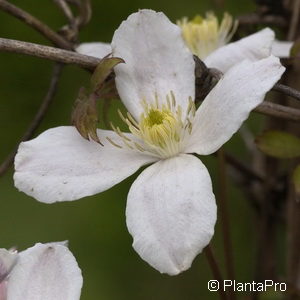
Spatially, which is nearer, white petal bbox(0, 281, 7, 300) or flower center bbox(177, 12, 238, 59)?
white petal bbox(0, 281, 7, 300)

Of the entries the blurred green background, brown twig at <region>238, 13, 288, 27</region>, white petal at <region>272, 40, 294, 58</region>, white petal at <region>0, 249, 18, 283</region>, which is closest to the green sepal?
white petal at <region>0, 249, 18, 283</region>

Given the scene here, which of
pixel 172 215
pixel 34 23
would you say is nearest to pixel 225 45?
pixel 34 23

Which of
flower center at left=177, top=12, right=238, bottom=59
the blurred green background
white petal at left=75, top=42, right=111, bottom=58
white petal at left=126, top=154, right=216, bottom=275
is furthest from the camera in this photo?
the blurred green background

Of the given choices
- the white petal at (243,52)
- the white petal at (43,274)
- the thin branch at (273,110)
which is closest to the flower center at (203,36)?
the white petal at (243,52)

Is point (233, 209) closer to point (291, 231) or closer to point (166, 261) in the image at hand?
point (291, 231)

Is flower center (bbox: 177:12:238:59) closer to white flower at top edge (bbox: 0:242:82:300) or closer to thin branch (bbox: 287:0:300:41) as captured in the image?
thin branch (bbox: 287:0:300:41)

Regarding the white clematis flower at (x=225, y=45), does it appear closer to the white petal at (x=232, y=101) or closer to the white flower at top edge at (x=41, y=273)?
the white petal at (x=232, y=101)

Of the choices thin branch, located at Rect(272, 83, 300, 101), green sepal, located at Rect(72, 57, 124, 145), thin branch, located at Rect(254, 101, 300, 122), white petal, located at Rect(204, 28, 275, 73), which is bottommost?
thin branch, located at Rect(254, 101, 300, 122)

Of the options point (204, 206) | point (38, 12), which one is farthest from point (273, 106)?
point (38, 12)
